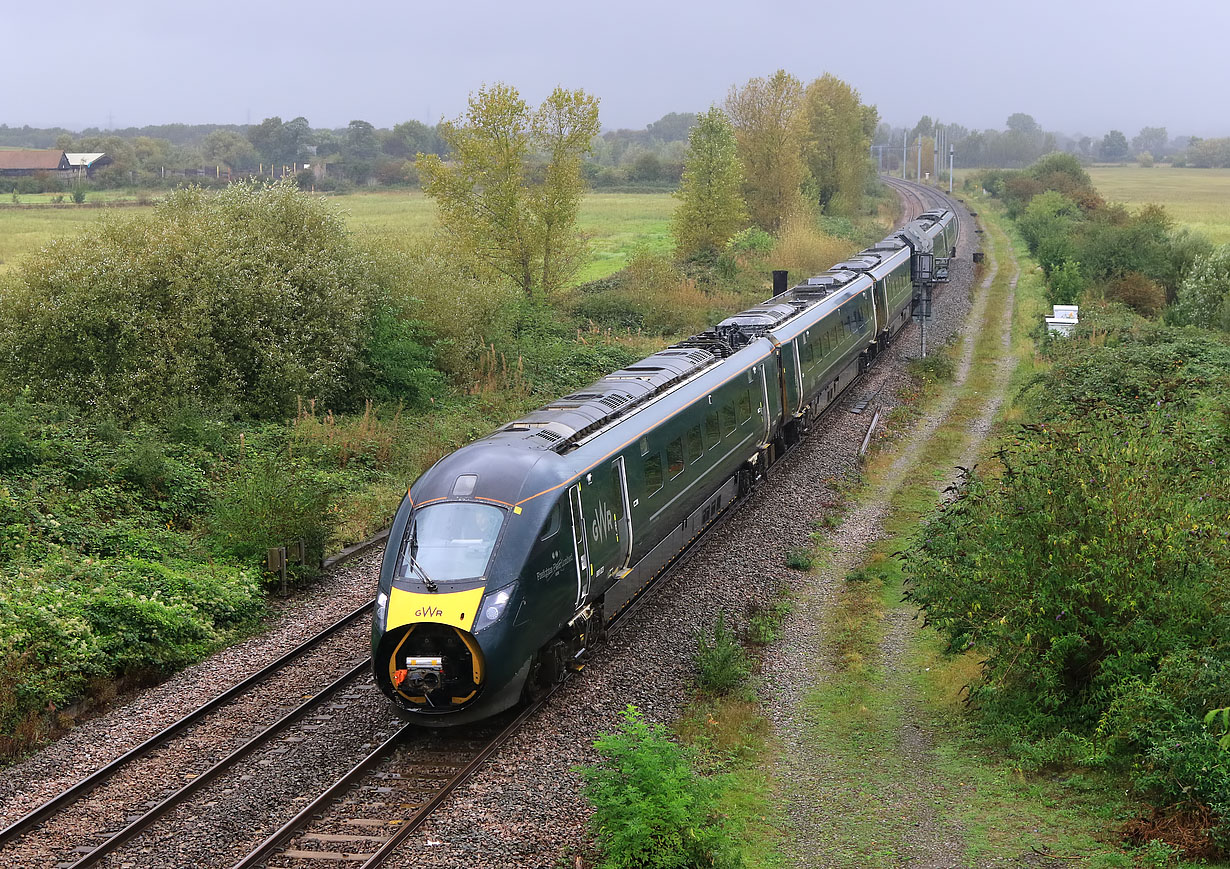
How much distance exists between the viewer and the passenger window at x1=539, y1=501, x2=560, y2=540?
1273cm

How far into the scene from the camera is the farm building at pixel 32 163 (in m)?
88.9

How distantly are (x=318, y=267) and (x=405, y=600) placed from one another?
1563 cm

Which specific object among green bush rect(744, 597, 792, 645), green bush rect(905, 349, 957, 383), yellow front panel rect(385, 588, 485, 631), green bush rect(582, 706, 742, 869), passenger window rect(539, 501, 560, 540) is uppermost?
passenger window rect(539, 501, 560, 540)

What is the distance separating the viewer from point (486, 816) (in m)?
10.7

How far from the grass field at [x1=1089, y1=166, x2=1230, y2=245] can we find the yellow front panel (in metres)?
56.6

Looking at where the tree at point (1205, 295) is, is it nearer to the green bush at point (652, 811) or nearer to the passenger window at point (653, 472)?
the passenger window at point (653, 472)

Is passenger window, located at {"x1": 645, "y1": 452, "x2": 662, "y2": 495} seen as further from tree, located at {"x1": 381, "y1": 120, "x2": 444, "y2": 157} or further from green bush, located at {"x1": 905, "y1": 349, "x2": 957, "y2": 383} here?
tree, located at {"x1": 381, "y1": 120, "x2": 444, "y2": 157}

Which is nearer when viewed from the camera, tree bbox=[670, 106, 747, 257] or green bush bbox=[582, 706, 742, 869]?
green bush bbox=[582, 706, 742, 869]

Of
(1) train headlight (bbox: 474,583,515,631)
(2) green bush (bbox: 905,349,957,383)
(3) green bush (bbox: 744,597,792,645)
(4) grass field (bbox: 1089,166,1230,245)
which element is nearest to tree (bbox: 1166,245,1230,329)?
(2) green bush (bbox: 905,349,957,383)

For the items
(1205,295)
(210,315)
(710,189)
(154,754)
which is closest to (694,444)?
(154,754)

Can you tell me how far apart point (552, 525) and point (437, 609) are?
1.73 m

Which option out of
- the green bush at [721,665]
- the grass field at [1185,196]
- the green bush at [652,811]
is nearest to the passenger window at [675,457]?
the green bush at [721,665]

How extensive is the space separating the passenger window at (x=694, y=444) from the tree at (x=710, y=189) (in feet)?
117

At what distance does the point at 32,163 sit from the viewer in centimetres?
9356
